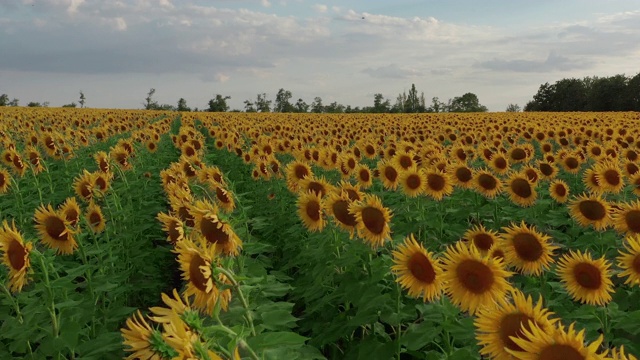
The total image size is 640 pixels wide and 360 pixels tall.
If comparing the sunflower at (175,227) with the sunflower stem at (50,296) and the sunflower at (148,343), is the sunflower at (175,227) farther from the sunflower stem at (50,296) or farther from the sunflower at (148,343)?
the sunflower at (148,343)

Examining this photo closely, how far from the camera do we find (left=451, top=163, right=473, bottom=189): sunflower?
734cm

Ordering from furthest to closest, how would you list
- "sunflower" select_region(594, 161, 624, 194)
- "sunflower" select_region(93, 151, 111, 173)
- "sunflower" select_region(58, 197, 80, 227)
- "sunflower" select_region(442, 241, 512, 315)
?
"sunflower" select_region(594, 161, 624, 194) → "sunflower" select_region(93, 151, 111, 173) → "sunflower" select_region(58, 197, 80, 227) → "sunflower" select_region(442, 241, 512, 315)

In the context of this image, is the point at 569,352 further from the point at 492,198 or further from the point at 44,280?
the point at 492,198

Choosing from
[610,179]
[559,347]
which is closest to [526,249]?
[559,347]

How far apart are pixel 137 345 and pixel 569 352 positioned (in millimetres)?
1495

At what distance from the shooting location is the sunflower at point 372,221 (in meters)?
4.50

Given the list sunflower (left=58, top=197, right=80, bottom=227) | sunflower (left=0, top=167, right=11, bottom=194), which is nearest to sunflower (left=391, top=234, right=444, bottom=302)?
sunflower (left=58, top=197, right=80, bottom=227)

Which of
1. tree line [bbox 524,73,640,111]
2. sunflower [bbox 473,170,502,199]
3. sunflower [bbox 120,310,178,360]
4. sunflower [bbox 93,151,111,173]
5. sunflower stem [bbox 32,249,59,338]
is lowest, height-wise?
sunflower stem [bbox 32,249,59,338]

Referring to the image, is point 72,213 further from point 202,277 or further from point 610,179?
point 610,179

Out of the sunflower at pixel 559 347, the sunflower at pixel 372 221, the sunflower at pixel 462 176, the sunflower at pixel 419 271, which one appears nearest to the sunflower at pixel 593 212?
the sunflower at pixel 462 176

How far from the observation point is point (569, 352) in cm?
191

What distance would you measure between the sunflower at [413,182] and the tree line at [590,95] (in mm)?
71045

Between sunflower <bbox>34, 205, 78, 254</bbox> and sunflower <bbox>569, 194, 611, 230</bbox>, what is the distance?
16.9 feet

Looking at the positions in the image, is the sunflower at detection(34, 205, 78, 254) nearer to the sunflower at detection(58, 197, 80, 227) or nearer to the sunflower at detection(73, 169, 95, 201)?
the sunflower at detection(58, 197, 80, 227)
